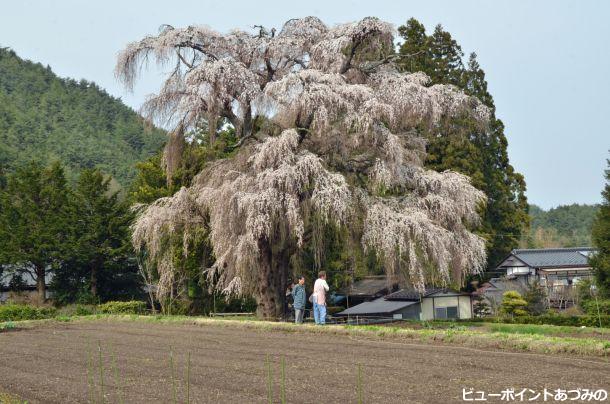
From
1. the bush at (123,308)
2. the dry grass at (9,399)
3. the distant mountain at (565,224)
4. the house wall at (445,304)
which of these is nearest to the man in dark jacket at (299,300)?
the dry grass at (9,399)

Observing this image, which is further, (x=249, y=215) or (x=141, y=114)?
(x=141, y=114)

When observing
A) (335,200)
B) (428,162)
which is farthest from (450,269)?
(428,162)

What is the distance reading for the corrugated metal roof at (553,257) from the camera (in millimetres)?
49125

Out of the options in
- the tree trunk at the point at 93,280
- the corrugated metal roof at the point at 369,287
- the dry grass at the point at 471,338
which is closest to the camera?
the dry grass at the point at 471,338

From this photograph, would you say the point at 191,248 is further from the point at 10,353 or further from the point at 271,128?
the point at 10,353

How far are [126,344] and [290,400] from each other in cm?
779

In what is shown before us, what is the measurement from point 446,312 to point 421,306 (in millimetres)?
2152

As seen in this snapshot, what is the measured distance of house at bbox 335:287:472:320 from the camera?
32.2 meters

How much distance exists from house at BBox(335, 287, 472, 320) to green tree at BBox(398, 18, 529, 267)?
17.9 ft

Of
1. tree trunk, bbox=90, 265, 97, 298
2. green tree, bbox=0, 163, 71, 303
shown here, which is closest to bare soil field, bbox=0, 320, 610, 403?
tree trunk, bbox=90, 265, 97, 298

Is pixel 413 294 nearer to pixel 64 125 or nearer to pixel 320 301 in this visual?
pixel 320 301

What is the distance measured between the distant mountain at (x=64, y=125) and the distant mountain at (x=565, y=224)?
52.6m

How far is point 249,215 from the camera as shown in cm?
1856

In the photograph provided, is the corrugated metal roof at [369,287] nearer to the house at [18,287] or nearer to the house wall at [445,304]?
the house wall at [445,304]
